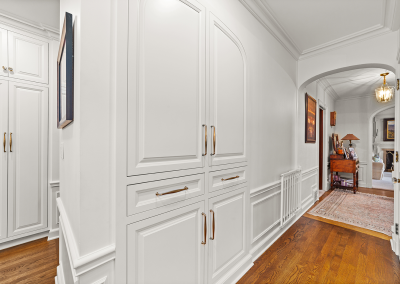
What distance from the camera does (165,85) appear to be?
43.5 inches

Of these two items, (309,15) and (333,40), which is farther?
(333,40)

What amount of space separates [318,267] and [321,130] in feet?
12.5

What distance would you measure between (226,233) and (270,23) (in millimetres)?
2249

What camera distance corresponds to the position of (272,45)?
2320mm

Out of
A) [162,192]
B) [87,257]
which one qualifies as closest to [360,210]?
[162,192]

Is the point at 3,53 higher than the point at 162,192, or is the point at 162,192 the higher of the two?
the point at 3,53

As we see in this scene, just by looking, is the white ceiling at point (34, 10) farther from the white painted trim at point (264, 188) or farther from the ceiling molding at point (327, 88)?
the ceiling molding at point (327, 88)

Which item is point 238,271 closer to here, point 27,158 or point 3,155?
point 27,158

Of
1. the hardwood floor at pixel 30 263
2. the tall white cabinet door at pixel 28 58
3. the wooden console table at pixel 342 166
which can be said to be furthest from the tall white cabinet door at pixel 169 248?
the wooden console table at pixel 342 166

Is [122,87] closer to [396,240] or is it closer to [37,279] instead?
[37,279]

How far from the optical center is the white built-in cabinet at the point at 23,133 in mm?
2141

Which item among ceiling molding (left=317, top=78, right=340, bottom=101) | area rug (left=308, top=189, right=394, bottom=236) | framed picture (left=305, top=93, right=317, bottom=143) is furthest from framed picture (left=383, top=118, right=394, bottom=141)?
framed picture (left=305, top=93, right=317, bottom=143)

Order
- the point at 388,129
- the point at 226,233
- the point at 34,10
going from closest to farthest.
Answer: the point at 226,233 → the point at 34,10 → the point at 388,129

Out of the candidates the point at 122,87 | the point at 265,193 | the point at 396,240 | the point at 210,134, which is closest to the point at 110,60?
the point at 122,87
